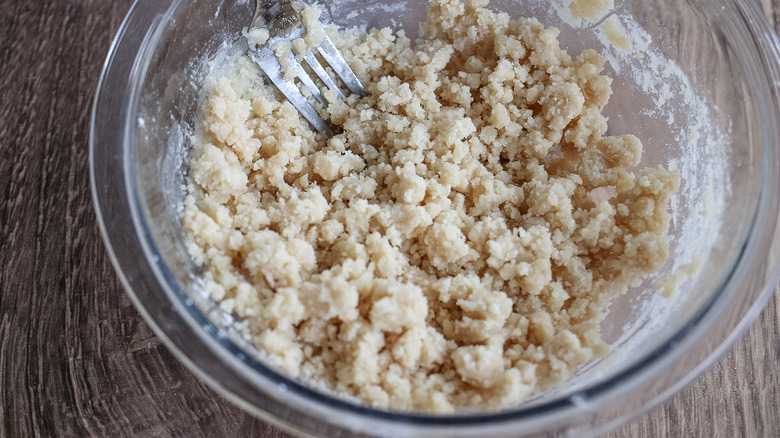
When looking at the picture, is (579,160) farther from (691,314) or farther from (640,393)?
(640,393)

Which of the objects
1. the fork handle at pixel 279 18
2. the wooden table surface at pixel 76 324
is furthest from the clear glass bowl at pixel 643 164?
the wooden table surface at pixel 76 324

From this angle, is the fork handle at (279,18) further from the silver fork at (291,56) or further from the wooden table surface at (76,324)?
the wooden table surface at (76,324)

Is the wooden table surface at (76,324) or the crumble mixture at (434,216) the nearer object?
the crumble mixture at (434,216)

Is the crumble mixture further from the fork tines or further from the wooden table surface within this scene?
the wooden table surface

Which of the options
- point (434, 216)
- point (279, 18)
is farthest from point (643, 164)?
point (279, 18)

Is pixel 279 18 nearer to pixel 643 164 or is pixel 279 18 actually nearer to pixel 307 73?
pixel 307 73

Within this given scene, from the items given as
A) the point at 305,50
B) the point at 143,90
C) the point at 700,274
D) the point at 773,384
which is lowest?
the point at 773,384

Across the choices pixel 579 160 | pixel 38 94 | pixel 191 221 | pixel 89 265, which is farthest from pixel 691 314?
pixel 38 94
